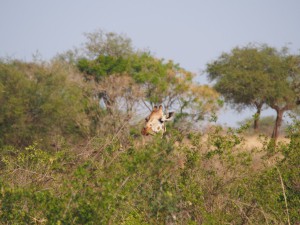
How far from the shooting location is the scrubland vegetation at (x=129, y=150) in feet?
24.0

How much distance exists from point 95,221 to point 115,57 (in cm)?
3463

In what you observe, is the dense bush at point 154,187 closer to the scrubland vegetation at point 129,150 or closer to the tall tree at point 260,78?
the scrubland vegetation at point 129,150

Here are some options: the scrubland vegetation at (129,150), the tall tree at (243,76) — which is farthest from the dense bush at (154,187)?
the tall tree at (243,76)

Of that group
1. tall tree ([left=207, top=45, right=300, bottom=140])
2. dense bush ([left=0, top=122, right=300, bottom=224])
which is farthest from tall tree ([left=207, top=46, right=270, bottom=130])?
dense bush ([left=0, top=122, right=300, bottom=224])

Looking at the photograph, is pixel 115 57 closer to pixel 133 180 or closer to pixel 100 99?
pixel 100 99

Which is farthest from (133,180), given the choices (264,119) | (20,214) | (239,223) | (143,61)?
(264,119)

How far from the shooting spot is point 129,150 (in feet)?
27.2

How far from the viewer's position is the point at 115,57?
41.3 metres

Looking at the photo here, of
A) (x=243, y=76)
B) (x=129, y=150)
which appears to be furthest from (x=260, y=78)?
(x=129, y=150)

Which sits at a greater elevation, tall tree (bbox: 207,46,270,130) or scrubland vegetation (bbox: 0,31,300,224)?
tall tree (bbox: 207,46,270,130)

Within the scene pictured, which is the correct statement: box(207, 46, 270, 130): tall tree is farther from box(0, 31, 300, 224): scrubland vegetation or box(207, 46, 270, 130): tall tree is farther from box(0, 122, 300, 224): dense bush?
box(0, 122, 300, 224): dense bush

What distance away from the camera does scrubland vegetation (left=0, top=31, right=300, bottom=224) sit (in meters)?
7.30

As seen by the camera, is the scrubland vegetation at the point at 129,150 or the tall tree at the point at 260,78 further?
the tall tree at the point at 260,78

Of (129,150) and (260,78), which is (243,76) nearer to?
(260,78)
